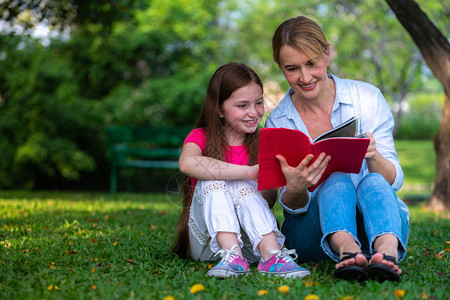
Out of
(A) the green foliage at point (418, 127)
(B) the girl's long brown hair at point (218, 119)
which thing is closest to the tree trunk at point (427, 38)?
(B) the girl's long brown hair at point (218, 119)

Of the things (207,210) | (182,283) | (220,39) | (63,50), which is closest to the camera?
(182,283)

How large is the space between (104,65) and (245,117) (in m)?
8.51

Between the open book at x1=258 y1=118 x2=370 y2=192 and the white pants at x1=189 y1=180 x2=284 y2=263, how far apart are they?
13 centimetres

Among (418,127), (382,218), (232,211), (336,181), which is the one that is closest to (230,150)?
(232,211)

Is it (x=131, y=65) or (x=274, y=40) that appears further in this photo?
(x=131, y=65)

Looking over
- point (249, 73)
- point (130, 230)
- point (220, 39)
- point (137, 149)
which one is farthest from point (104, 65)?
point (249, 73)

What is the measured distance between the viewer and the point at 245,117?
2979 mm

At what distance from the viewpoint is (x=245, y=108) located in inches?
118

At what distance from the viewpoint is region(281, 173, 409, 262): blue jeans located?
7.86ft

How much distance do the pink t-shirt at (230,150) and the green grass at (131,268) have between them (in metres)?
0.62

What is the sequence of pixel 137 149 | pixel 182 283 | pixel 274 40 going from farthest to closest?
1. pixel 137 149
2. pixel 274 40
3. pixel 182 283

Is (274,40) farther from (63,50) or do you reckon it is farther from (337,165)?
(63,50)

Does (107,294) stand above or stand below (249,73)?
below

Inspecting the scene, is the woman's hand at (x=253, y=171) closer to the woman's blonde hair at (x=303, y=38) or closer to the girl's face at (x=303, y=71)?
the girl's face at (x=303, y=71)
